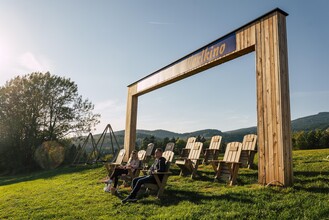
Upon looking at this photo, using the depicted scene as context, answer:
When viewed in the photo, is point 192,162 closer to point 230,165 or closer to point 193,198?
point 230,165

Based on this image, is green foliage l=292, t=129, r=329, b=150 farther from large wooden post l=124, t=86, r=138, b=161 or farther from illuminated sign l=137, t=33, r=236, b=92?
illuminated sign l=137, t=33, r=236, b=92

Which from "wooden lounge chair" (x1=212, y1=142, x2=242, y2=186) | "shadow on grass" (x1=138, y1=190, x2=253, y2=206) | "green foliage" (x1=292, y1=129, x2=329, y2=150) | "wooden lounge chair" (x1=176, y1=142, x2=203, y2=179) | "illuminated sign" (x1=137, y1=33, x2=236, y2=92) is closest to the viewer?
"shadow on grass" (x1=138, y1=190, x2=253, y2=206)

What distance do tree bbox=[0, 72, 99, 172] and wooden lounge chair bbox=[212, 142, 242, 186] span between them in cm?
2458

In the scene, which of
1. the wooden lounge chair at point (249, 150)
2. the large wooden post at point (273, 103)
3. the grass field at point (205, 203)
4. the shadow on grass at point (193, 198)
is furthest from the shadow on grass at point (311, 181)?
the wooden lounge chair at point (249, 150)

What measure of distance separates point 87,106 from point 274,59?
27.0 m

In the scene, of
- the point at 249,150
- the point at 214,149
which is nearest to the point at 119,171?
the point at 214,149

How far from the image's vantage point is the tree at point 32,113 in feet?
88.2

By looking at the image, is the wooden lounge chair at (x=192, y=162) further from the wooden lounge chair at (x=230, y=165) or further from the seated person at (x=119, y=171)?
the seated person at (x=119, y=171)

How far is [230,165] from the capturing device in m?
6.91

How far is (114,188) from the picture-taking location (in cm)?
723

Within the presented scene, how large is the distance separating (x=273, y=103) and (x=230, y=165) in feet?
6.24

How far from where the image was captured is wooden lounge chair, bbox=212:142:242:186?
22.2ft

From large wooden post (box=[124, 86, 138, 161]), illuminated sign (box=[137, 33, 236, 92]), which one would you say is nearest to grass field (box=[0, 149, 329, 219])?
illuminated sign (box=[137, 33, 236, 92])

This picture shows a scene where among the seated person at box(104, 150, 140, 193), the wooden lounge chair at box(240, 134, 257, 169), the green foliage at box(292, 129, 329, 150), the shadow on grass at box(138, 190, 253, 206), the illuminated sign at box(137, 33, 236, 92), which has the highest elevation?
the illuminated sign at box(137, 33, 236, 92)
